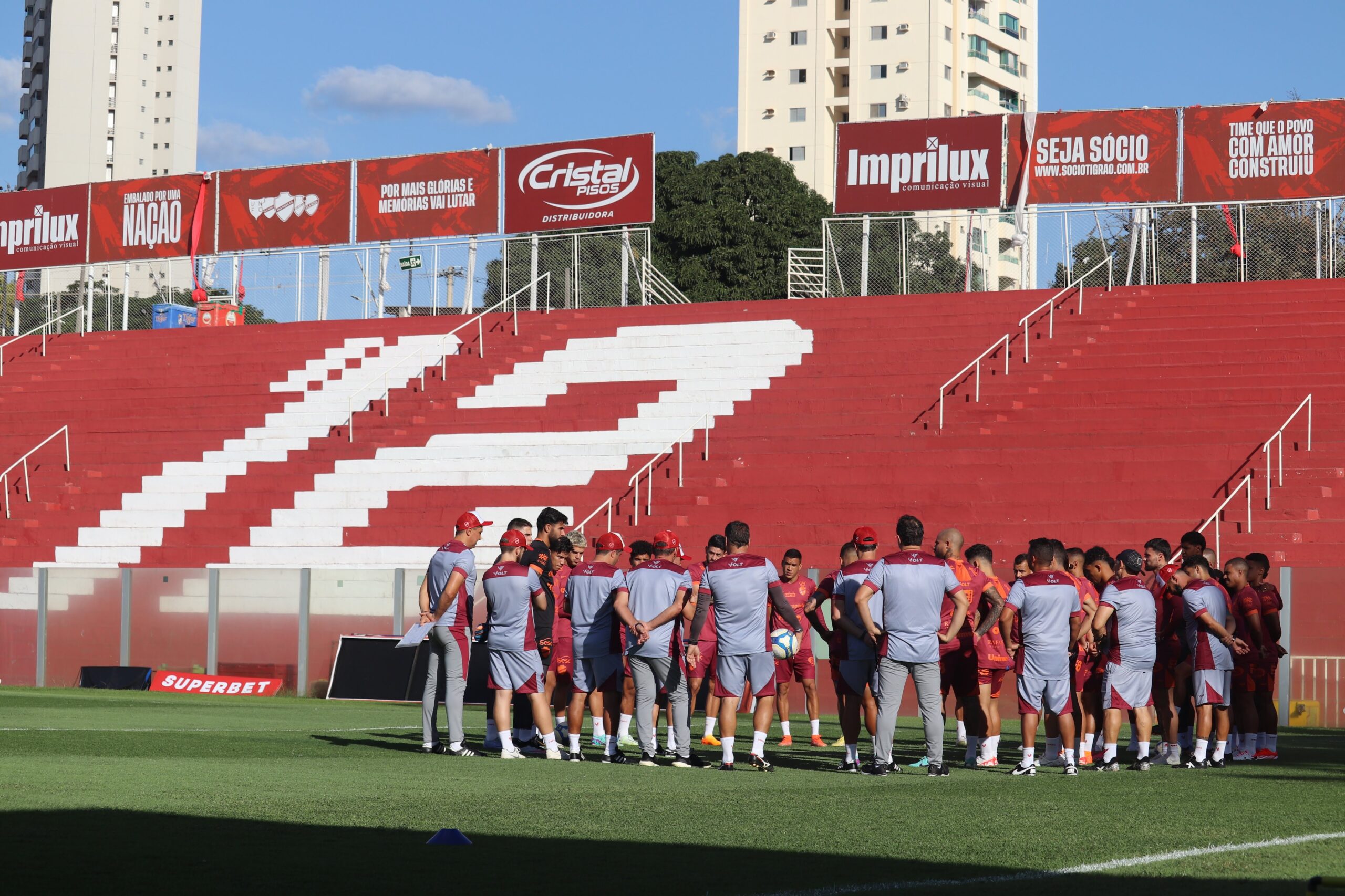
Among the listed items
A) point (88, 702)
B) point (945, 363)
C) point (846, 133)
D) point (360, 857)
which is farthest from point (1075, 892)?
point (846, 133)

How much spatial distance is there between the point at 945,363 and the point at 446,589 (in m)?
17.1

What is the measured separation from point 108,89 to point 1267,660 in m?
115

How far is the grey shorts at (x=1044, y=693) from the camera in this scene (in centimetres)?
1259

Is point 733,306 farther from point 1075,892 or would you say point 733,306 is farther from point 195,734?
point 1075,892

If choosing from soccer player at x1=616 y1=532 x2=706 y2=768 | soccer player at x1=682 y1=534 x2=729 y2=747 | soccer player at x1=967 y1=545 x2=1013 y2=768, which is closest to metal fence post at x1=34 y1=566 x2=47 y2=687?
soccer player at x1=682 y1=534 x2=729 y2=747

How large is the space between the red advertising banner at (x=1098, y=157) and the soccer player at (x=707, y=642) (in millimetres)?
19049

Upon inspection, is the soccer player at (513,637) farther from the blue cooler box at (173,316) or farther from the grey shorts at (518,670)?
the blue cooler box at (173,316)

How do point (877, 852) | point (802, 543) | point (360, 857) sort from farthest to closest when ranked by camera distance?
point (802, 543) → point (877, 852) → point (360, 857)

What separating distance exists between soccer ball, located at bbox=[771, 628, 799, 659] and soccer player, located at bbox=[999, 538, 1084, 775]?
243 centimetres

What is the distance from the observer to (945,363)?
2861 centimetres

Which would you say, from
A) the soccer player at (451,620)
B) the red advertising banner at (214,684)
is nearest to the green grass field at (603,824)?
the soccer player at (451,620)

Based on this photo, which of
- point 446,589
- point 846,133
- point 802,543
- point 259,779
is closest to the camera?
point 259,779

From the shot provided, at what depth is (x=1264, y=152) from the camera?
104 ft

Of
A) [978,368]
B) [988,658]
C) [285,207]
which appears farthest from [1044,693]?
[285,207]
